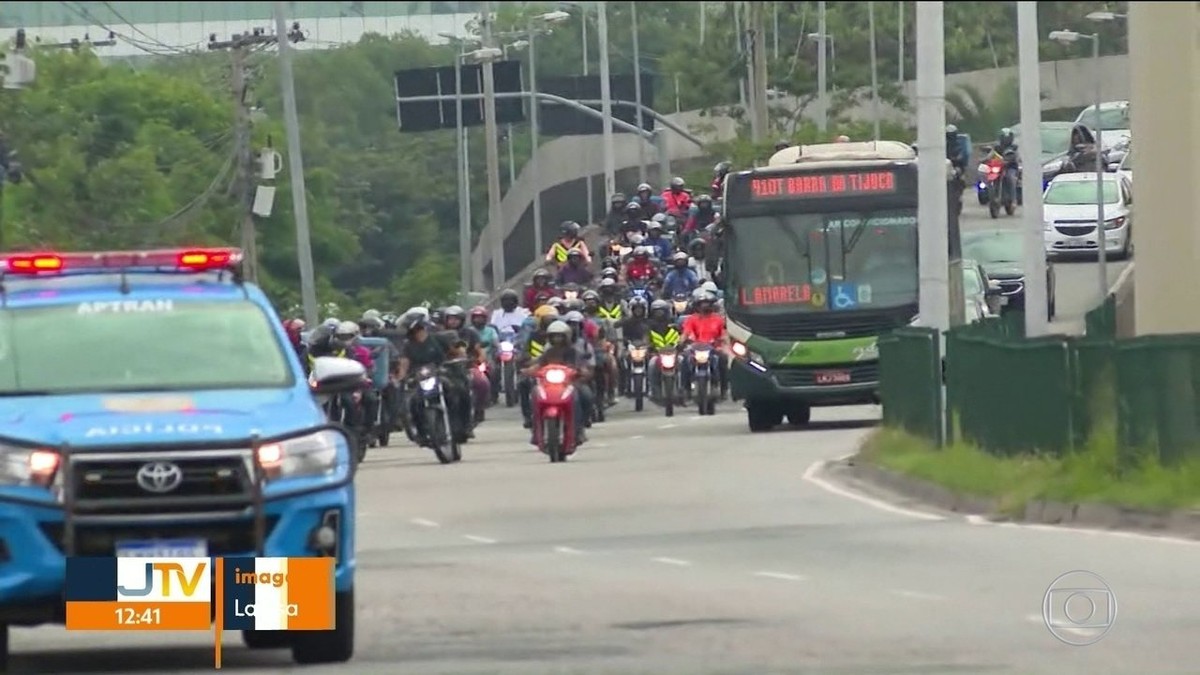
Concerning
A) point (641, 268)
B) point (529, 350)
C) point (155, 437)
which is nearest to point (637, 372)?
point (641, 268)

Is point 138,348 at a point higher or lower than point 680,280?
higher

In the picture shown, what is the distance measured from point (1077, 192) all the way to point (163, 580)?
48.1 metres

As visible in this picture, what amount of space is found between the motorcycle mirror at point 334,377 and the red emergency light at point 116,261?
73 cm

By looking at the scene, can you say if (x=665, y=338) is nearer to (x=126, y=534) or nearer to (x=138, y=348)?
(x=138, y=348)

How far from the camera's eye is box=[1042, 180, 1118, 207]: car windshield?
57531 mm

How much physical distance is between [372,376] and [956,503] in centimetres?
1199

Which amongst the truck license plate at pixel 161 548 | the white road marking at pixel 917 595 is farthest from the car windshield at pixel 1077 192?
the truck license plate at pixel 161 548

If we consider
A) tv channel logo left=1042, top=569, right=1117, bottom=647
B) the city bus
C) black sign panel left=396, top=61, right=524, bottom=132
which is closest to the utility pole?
black sign panel left=396, top=61, right=524, bottom=132

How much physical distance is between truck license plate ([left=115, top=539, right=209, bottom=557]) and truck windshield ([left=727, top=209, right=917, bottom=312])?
2353 cm

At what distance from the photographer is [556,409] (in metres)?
29.6

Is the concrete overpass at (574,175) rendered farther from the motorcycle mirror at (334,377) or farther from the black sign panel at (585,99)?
the motorcycle mirror at (334,377)

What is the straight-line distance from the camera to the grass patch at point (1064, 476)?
19.4 metres

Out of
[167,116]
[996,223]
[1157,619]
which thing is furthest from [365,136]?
[1157,619]

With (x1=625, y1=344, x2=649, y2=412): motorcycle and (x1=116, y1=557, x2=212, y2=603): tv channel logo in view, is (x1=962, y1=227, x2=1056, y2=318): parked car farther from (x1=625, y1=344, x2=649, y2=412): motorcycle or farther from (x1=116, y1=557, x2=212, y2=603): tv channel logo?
(x1=116, y1=557, x2=212, y2=603): tv channel logo
